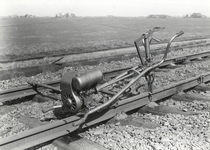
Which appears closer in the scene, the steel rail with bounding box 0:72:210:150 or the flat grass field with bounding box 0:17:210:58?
the steel rail with bounding box 0:72:210:150

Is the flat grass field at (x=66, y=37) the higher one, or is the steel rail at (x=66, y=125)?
the steel rail at (x=66, y=125)

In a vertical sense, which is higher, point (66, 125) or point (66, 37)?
point (66, 125)

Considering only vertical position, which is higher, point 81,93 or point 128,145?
point 81,93

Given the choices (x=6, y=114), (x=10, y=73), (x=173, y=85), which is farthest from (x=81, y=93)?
(x=10, y=73)

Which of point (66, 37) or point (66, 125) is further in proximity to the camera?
point (66, 37)

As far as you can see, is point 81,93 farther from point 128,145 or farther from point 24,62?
point 24,62

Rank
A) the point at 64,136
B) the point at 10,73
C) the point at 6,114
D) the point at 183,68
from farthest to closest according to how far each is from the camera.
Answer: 1. the point at 183,68
2. the point at 10,73
3. the point at 6,114
4. the point at 64,136

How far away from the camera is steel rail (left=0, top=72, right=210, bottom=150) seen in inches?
127

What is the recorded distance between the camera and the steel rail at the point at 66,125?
10.6 ft

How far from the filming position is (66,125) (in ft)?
12.1

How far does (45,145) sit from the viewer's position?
3.51 m

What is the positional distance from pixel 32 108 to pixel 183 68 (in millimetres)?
5481

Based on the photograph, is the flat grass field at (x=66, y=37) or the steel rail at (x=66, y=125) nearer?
the steel rail at (x=66, y=125)

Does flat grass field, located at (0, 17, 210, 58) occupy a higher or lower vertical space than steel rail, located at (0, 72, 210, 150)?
lower
